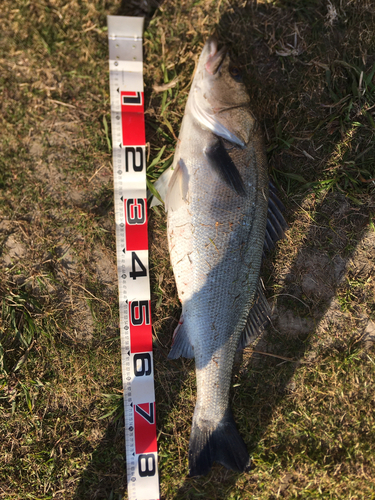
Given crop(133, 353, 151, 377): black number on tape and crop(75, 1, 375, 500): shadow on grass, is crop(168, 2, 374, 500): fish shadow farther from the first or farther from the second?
crop(133, 353, 151, 377): black number on tape

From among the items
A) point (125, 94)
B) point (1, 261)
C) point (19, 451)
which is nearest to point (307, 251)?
point (125, 94)

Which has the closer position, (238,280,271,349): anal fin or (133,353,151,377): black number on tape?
(238,280,271,349): anal fin

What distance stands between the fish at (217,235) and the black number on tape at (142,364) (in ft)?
1.08

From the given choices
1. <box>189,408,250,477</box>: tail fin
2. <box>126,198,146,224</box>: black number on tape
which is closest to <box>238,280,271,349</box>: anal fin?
<box>189,408,250,477</box>: tail fin

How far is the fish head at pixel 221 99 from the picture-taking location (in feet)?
8.03

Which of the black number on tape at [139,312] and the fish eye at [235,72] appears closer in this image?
the fish eye at [235,72]

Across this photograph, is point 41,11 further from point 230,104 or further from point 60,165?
point 230,104

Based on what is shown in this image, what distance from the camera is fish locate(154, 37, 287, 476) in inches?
95.0

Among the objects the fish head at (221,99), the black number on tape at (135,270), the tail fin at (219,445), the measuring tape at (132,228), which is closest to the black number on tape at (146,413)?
the measuring tape at (132,228)

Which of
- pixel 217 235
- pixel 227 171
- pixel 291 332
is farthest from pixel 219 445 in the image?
pixel 227 171

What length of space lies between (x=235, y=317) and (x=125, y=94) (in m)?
2.21

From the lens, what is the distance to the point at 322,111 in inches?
116

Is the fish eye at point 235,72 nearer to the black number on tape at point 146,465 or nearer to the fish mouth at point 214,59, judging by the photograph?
the fish mouth at point 214,59

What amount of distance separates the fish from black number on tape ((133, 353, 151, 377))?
1.08 ft
